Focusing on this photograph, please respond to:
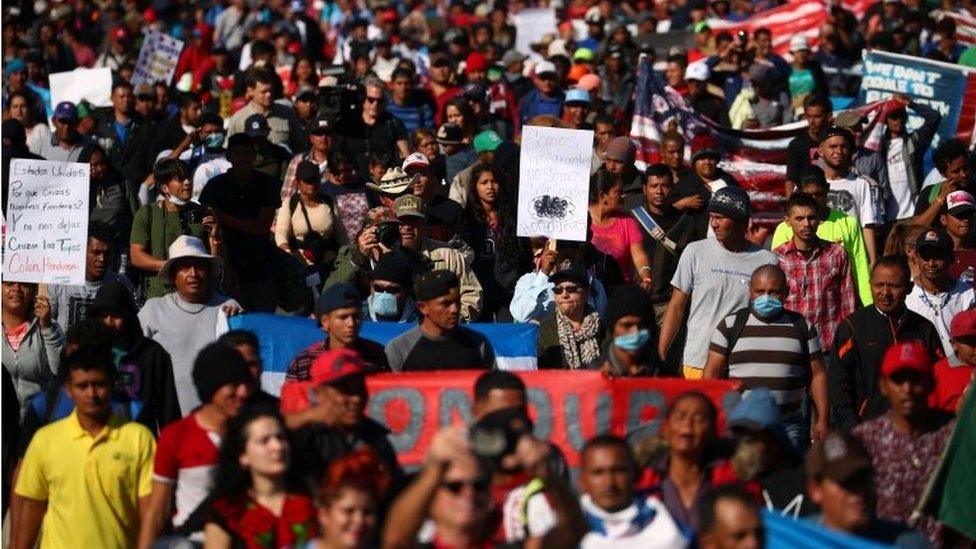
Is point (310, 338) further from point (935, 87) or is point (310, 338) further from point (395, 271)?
point (935, 87)

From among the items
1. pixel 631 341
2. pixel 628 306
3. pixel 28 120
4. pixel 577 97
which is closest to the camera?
pixel 631 341

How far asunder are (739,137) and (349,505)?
10761 millimetres

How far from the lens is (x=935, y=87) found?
774 inches

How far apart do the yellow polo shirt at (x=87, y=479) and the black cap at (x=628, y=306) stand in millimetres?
2366

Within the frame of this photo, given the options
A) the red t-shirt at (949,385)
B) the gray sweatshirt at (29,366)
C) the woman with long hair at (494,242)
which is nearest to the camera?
the red t-shirt at (949,385)

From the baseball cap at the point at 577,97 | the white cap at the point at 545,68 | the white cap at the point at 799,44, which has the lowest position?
the baseball cap at the point at 577,97

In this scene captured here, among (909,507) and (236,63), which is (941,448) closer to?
(909,507)

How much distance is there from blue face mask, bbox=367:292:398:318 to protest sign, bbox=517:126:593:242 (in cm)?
137

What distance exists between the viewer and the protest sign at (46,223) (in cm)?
1241

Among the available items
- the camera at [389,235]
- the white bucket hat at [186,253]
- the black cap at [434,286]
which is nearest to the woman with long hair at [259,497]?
the black cap at [434,286]

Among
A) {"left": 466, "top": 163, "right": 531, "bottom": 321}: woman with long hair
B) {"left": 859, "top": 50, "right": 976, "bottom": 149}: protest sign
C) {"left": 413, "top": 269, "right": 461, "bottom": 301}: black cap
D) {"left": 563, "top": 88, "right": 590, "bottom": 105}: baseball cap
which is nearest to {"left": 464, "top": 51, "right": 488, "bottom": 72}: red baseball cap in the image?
{"left": 563, "top": 88, "right": 590, "bottom": 105}: baseball cap

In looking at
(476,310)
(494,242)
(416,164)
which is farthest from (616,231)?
(416,164)

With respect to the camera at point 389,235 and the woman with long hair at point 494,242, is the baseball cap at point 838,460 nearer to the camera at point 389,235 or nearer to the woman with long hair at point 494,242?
the camera at point 389,235

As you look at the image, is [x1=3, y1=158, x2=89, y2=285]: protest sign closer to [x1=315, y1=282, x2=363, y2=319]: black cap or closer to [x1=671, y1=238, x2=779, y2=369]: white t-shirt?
[x1=315, y1=282, x2=363, y2=319]: black cap
